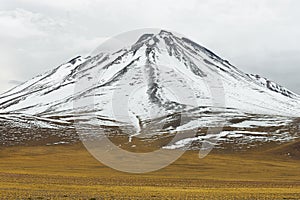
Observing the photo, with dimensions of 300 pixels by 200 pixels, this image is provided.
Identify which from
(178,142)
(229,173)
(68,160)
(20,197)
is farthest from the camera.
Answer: (178,142)

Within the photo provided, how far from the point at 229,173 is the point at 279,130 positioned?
68216 millimetres

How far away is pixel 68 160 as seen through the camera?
266 feet

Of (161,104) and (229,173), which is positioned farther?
(161,104)

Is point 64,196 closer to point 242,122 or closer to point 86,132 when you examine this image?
point 86,132

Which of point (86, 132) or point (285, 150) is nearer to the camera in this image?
point (285, 150)

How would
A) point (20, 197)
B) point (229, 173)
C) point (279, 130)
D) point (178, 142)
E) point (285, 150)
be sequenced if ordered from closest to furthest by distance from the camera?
point (20, 197), point (229, 173), point (285, 150), point (178, 142), point (279, 130)

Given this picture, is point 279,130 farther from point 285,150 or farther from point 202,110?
point 202,110

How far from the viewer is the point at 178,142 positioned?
371 feet

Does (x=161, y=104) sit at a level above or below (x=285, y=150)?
above

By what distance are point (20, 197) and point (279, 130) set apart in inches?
4372

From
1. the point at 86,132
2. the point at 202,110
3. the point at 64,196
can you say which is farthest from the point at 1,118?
the point at 64,196

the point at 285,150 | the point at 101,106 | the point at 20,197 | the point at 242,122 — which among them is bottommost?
the point at 20,197

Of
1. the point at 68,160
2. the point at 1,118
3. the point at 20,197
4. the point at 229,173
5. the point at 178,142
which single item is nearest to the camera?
the point at 20,197

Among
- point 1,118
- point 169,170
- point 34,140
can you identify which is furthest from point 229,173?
point 1,118
